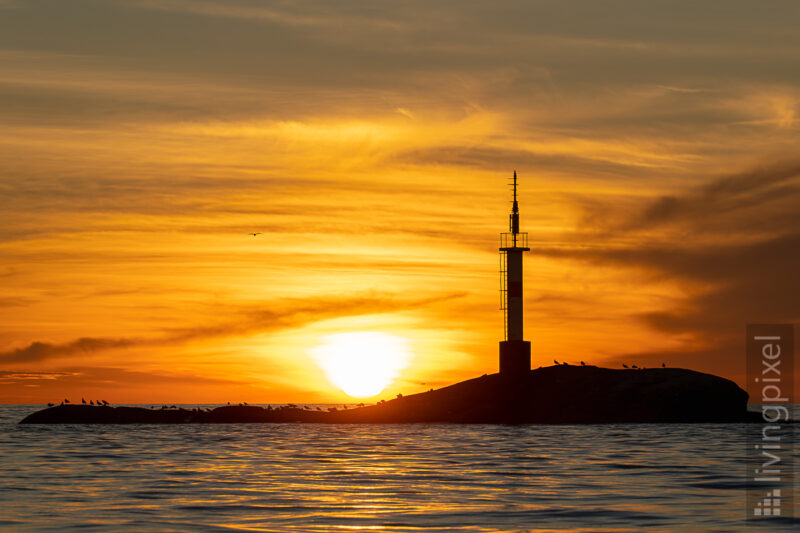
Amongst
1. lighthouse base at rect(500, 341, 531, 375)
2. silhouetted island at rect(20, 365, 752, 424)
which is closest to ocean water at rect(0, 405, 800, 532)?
silhouetted island at rect(20, 365, 752, 424)

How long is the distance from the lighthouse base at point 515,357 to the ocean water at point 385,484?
75.1ft

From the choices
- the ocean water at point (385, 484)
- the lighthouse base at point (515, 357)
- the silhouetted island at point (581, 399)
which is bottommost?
the ocean water at point (385, 484)

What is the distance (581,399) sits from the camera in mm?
92750

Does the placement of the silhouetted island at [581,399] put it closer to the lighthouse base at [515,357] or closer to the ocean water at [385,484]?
the lighthouse base at [515,357]

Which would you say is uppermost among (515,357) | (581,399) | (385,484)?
(515,357)

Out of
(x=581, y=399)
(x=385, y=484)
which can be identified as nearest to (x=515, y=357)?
(x=581, y=399)

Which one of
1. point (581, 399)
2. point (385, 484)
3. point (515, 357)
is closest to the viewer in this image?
point (385, 484)

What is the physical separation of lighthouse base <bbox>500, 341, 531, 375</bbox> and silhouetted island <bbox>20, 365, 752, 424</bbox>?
73 centimetres

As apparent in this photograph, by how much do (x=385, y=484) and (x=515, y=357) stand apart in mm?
53654

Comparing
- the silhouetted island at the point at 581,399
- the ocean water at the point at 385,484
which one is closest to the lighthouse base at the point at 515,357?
the silhouetted island at the point at 581,399

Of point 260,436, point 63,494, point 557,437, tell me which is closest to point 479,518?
point 63,494

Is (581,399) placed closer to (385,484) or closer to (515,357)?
(515,357)

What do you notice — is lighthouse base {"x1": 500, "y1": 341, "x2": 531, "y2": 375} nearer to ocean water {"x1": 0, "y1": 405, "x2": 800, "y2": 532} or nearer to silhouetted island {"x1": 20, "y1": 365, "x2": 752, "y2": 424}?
silhouetted island {"x1": 20, "y1": 365, "x2": 752, "y2": 424}

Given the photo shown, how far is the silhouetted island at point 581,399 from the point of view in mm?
90438
